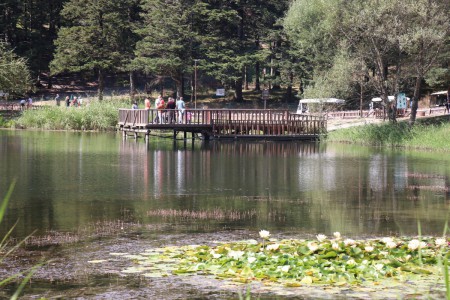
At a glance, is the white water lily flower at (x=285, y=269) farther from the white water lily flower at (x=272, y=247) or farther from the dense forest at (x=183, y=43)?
the dense forest at (x=183, y=43)

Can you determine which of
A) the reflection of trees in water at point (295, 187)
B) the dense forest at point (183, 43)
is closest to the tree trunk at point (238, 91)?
the dense forest at point (183, 43)

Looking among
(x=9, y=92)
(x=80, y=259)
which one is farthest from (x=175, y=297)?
(x=9, y=92)

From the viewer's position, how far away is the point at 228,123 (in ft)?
166

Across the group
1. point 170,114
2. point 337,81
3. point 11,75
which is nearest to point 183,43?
point 11,75

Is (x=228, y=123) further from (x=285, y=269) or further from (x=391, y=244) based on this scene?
(x=285, y=269)

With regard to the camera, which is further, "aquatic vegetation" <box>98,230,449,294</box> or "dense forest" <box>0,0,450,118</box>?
"dense forest" <box>0,0,450,118</box>

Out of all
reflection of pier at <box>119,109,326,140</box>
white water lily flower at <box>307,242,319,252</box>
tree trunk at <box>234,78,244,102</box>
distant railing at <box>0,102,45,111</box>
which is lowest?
white water lily flower at <box>307,242,319,252</box>

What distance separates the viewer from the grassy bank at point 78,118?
56938 mm

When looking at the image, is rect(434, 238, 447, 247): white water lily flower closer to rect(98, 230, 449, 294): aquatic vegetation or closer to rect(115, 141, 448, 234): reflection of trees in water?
rect(98, 230, 449, 294): aquatic vegetation

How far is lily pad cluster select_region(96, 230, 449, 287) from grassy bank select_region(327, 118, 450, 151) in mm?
31529

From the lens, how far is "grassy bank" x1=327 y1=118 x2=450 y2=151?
43.3 m

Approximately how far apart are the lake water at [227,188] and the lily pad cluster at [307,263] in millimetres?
3958

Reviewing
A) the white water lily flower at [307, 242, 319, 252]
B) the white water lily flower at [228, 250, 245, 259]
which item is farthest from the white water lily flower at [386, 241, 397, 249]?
the white water lily flower at [228, 250, 245, 259]

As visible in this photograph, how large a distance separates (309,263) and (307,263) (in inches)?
1.3
